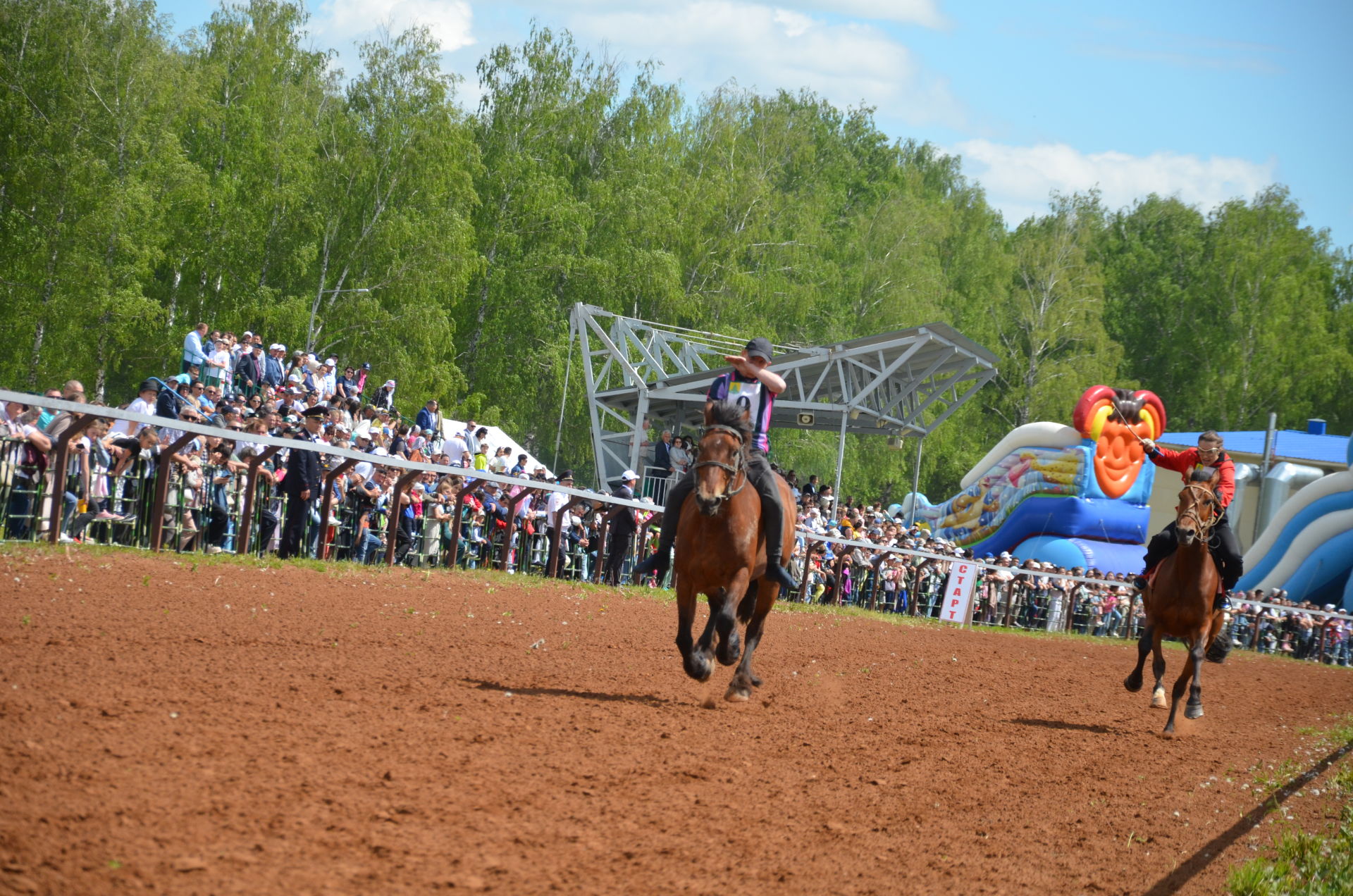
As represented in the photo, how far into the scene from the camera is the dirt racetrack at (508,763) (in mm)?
4410

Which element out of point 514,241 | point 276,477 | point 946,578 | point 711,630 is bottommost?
point 946,578

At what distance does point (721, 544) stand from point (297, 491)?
24.6ft

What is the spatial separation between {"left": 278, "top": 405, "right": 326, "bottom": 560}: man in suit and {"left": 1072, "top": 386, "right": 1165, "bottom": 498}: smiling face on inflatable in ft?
73.9

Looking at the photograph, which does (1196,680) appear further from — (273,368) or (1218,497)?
(273,368)

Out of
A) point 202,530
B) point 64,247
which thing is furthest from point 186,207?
point 202,530

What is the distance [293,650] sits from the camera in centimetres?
840

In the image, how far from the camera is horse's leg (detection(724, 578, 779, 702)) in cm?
936

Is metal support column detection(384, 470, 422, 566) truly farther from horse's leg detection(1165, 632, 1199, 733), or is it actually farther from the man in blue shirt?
horse's leg detection(1165, 632, 1199, 733)

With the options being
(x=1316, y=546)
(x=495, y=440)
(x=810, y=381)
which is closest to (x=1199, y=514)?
(x=495, y=440)

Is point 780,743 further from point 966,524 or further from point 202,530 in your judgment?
point 966,524

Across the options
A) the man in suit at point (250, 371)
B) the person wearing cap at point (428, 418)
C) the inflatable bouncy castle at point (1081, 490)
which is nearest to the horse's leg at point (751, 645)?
the person wearing cap at point (428, 418)

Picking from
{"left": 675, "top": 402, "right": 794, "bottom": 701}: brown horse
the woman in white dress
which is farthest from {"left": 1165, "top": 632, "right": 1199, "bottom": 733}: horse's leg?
the woman in white dress

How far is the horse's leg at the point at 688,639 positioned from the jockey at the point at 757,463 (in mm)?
403

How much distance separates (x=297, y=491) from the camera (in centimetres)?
1473
